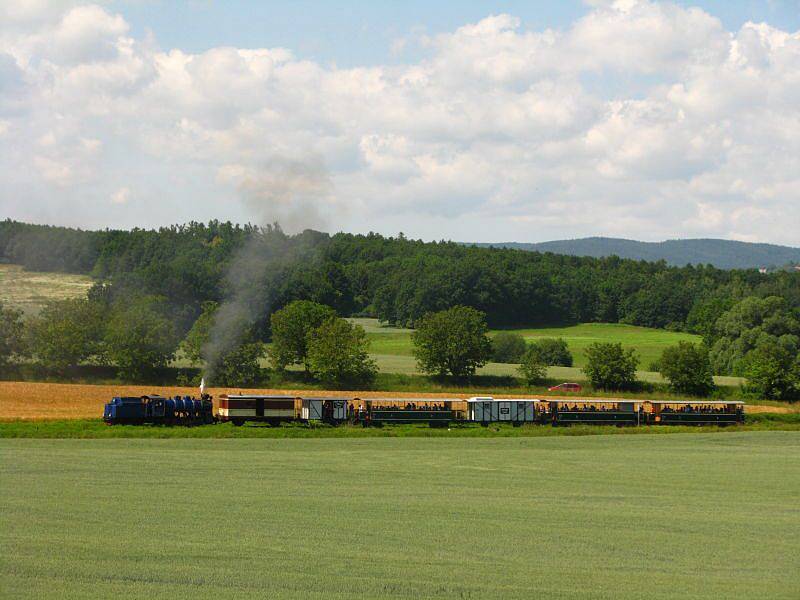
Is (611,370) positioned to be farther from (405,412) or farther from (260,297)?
(405,412)

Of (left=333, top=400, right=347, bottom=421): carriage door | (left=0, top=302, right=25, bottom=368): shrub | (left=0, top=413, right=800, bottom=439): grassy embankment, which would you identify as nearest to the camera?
(left=0, top=413, right=800, bottom=439): grassy embankment

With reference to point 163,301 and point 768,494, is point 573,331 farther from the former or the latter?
point 768,494

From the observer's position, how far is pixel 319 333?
345ft

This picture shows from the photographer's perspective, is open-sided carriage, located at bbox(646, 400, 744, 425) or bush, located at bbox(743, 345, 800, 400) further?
bush, located at bbox(743, 345, 800, 400)

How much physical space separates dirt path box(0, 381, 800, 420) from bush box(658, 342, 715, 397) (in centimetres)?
1077

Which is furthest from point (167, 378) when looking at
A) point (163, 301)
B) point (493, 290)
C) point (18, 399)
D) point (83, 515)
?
point (493, 290)

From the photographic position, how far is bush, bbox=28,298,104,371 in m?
101

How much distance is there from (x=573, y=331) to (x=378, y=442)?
436 feet

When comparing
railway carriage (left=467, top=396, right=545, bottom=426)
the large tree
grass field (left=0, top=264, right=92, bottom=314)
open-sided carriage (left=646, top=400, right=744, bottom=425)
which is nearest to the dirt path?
open-sided carriage (left=646, top=400, right=744, bottom=425)

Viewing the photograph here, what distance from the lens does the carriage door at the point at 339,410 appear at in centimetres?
6994

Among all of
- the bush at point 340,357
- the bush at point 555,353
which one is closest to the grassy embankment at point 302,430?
the bush at point 340,357

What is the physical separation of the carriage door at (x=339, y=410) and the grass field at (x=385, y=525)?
1775 centimetres

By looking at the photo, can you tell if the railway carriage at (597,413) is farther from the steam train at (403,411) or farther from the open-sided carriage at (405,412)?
the open-sided carriage at (405,412)

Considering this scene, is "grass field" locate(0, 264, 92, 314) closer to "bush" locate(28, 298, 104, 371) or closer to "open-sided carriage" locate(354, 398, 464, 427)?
"bush" locate(28, 298, 104, 371)
